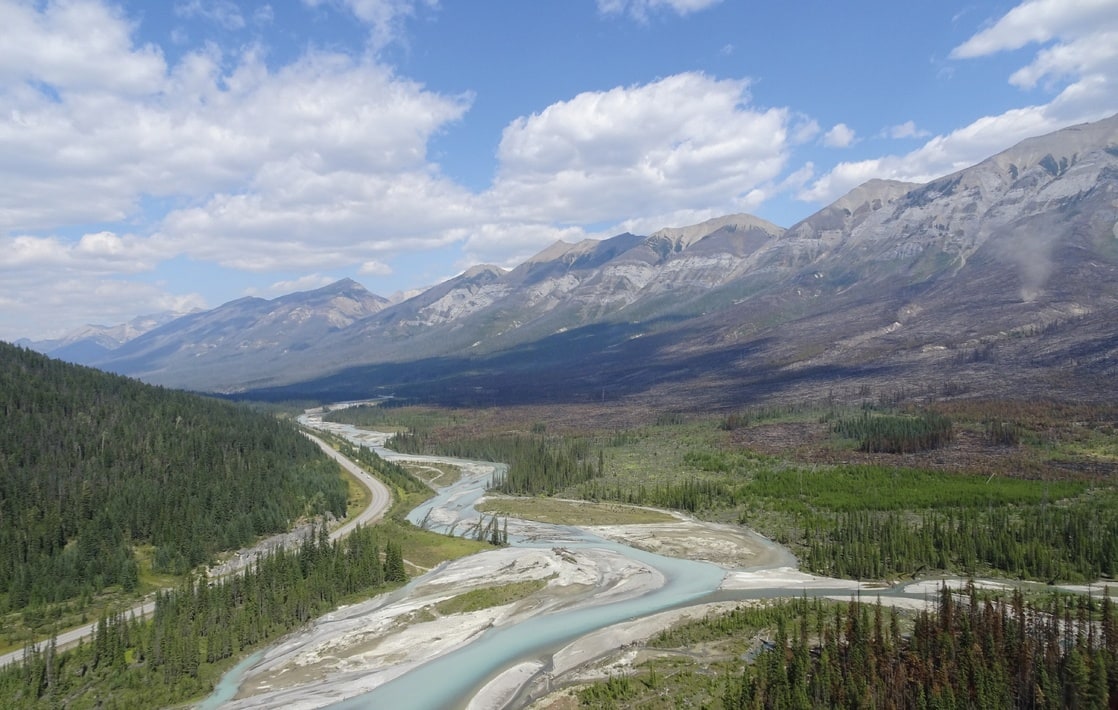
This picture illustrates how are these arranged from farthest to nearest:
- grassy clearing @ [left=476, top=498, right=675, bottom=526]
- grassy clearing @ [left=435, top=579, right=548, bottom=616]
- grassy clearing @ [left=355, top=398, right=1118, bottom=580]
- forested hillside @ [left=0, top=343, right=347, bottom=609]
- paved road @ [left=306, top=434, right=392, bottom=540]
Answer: grassy clearing @ [left=476, top=498, right=675, bottom=526]
paved road @ [left=306, top=434, right=392, bottom=540]
forested hillside @ [left=0, top=343, right=347, bottom=609]
grassy clearing @ [left=355, top=398, right=1118, bottom=580]
grassy clearing @ [left=435, top=579, right=548, bottom=616]

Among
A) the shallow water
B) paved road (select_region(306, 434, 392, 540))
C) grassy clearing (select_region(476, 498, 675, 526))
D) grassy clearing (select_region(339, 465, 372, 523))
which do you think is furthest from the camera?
grassy clearing (select_region(339, 465, 372, 523))

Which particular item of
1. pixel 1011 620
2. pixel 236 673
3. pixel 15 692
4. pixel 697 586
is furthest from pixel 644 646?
pixel 15 692

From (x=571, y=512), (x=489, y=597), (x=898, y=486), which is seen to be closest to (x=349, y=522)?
(x=571, y=512)

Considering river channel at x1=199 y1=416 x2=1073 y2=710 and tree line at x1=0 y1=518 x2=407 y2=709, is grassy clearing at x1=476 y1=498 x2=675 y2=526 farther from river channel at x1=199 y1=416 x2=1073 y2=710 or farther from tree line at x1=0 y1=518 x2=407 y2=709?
tree line at x1=0 y1=518 x2=407 y2=709

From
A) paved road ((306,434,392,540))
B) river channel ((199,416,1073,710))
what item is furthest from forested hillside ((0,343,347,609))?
river channel ((199,416,1073,710))

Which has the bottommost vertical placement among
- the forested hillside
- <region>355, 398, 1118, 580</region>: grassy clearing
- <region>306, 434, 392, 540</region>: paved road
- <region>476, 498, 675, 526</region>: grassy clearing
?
<region>476, 498, 675, 526</region>: grassy clearing

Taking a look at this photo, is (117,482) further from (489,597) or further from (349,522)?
(489,597)
